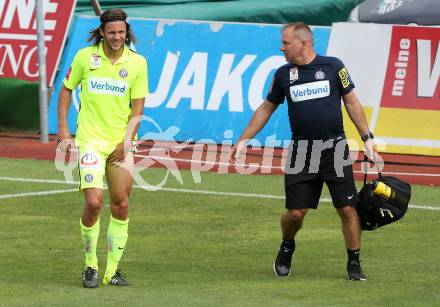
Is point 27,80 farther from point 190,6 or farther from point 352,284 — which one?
point 352,284

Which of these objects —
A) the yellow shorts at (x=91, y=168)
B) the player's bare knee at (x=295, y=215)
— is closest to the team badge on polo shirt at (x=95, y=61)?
the yellow shorts at (x=91, y=168)

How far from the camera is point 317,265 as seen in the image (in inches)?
456

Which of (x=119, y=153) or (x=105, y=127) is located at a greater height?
(x=105, y=127)

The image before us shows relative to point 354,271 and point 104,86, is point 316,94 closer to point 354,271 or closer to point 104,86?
point 354,271

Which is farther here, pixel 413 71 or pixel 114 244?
pixel 413 71

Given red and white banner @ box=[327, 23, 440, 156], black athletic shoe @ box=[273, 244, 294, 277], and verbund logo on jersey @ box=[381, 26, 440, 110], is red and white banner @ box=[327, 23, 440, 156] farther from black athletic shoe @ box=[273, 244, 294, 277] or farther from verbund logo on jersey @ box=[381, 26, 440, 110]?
black athletic shoe @ box=[273, 244, 294, 277]

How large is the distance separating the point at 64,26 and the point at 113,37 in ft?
40.0

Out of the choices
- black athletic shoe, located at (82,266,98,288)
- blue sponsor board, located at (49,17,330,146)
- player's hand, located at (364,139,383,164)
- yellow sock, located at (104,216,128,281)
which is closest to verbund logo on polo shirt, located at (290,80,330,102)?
player's hand, located at (364,139,383,164)

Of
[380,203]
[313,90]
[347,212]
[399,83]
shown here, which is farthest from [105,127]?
[399,83]

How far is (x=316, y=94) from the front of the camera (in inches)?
424

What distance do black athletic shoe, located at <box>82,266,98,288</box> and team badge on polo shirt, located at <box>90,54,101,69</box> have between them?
1642 mm

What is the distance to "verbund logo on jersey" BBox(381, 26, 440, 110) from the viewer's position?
63.8 feet

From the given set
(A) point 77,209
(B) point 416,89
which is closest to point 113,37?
(A) point 77,209

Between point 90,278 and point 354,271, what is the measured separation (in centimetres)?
220
